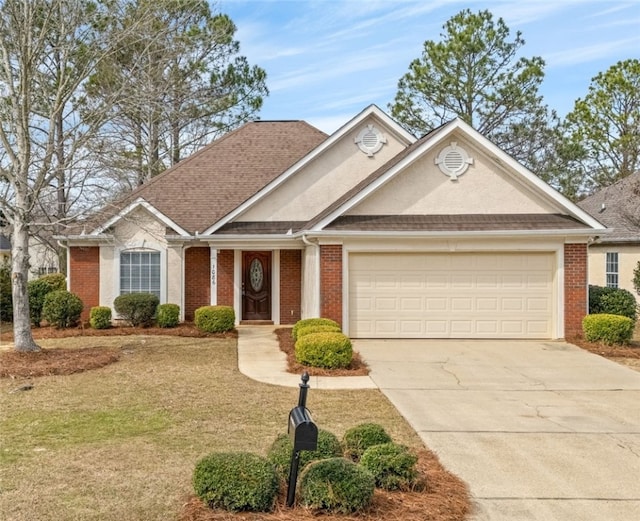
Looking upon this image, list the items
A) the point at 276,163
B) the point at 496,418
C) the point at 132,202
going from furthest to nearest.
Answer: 1. the point at 276,163
2. the point at 132,202
3. the point at 496,418

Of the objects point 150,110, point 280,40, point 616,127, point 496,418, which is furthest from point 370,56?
point 616,127

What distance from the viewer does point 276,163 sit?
20.5m

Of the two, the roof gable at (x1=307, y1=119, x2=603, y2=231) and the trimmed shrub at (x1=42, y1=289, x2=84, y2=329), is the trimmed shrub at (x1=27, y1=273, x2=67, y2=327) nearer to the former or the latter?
the trimmed shrub at (x1=42, y1=289, x2=84, y2=329)

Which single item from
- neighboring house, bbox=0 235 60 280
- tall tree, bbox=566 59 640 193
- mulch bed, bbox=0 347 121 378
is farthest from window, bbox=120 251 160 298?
tall tree, bbox=566 59 640 193

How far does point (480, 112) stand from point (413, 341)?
21.1m

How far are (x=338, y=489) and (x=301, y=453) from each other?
25.7 inches

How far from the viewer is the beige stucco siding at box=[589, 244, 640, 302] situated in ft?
69.7

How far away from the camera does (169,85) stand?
18.0 meters

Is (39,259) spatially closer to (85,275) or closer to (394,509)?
(85,275)

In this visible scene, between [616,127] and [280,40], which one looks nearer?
[280,40]

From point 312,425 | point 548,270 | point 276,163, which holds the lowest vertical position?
point 312,425

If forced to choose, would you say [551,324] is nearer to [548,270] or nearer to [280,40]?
[548,270]

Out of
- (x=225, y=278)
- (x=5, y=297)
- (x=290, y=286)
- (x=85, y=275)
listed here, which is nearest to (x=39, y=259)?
(x=5, y=297)

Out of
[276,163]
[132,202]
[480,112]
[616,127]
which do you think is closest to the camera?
[132,202]
